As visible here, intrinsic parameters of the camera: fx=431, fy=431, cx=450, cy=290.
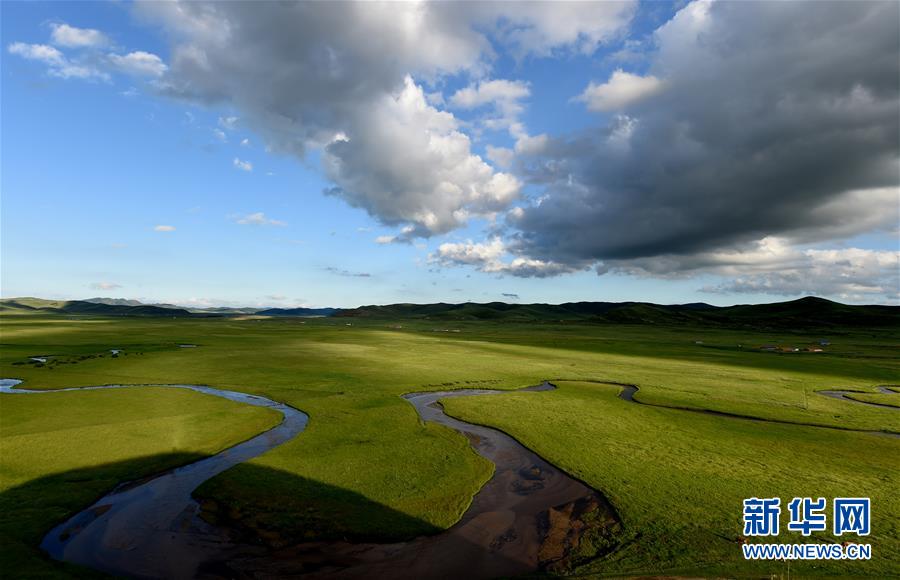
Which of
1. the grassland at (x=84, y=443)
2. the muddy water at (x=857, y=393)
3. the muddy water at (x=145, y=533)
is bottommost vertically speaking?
the muddy water at (x=145, y=533)

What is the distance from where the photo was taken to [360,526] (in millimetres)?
18250

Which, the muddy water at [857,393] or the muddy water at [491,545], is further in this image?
the muddy water at [857,393]

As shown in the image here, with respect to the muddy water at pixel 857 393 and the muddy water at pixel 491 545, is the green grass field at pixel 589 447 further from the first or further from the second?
the muddy water at pixel 857 393

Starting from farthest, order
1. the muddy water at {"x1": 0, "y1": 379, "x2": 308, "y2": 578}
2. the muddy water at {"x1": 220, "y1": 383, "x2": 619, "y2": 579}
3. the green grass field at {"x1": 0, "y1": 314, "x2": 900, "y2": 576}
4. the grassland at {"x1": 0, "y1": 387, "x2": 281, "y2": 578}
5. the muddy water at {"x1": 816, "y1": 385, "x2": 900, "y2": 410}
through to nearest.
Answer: the muddy water at {"x1": 816, "y1": 385, "x2": 900, "y2": 410}
the green grass field at {"x1": 0, "y1": 314, "x2": 900, "y2": 576}
the grassland at {"x1": 0, "y1": 387, "x2": 281, "y2": 578}
the muddy water at {"x1": 0, "y1": 379, "x2": 308, "y2": 578}
the muddy water at {"x1": 220, "y1": 383, "x2": 619, "y2": 579}

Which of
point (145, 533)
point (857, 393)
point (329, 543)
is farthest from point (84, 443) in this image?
point (857, 393)

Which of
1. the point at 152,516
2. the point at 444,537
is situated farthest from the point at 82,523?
the point at 444,537

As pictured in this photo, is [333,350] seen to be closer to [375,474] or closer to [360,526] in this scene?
[375,474]

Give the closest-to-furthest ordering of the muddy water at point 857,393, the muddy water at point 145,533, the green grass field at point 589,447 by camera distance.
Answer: the muddy water at point 145,533
the green grass field at point 589,447
the muddy water at point 857,393

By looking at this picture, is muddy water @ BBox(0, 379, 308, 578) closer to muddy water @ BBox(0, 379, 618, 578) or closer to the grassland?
muddy water @ BBox(0, 379, 618, 578)

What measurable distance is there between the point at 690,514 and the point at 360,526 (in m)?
14.5

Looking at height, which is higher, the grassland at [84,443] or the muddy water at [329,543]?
the grassland at [84,443]

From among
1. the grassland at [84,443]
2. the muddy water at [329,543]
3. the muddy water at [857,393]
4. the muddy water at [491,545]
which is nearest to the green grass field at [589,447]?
the muddy water at [491,545]

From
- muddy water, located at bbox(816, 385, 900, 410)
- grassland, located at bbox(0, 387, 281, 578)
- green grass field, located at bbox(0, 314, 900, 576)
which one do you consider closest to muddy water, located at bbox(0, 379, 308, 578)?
grassland, located at bbox(0, 387, 281, 578)

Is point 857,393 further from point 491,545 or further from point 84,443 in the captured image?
point 84,443
